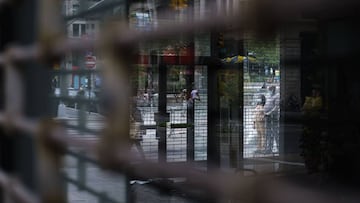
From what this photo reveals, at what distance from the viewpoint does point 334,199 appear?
0.52 metres

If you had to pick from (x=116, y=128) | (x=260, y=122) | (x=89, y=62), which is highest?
(x=89, y=62)

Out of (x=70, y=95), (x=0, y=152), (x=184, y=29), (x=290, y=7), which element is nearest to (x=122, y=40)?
(x=184, y=29)

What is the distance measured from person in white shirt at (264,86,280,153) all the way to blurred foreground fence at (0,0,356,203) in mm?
2845

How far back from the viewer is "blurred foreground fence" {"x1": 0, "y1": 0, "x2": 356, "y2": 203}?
57 centimetres

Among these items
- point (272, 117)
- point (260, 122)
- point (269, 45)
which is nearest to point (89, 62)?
point (269, 45)

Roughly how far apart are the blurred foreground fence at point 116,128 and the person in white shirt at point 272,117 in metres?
2.85

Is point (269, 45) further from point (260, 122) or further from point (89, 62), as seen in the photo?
point (260, 122)

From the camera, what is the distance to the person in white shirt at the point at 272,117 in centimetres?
420

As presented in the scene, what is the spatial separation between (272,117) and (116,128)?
3765 millimetres

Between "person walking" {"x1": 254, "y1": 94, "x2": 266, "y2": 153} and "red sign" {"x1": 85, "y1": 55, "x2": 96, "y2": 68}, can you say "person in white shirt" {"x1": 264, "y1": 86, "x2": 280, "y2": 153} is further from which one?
"red sign" {"x1": 85, "y1": 55, "x2": 96, "y2": 68}

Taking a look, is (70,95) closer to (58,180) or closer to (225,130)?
(58,180)

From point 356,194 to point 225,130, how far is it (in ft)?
12.3

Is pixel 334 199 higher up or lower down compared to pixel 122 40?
lower down

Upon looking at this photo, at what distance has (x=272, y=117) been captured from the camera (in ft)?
15.0
